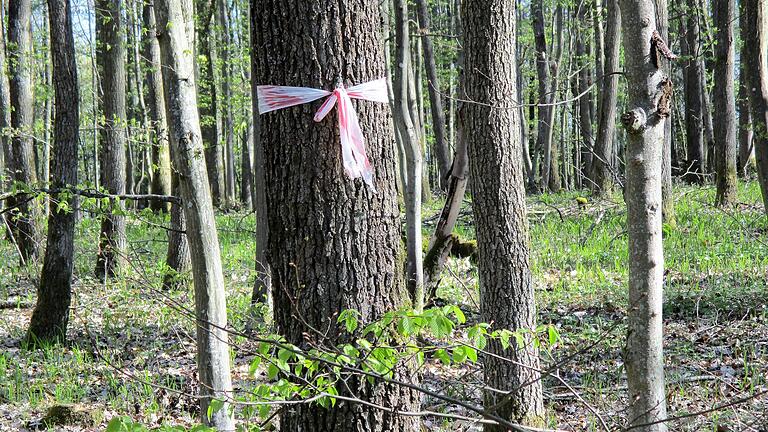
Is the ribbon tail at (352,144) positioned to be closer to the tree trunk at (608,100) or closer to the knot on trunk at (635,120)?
the knot on trunk at (635,120)

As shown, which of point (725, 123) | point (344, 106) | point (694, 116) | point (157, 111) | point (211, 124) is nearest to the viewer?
point (344, 106)

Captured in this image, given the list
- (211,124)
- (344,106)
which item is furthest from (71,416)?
(211,124)

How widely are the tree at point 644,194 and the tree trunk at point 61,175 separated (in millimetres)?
6100

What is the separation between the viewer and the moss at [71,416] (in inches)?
205

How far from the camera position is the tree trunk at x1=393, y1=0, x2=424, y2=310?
23.7ft

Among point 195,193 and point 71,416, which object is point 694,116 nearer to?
point 195,193

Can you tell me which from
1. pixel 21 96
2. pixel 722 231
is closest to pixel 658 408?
pixel 722 231

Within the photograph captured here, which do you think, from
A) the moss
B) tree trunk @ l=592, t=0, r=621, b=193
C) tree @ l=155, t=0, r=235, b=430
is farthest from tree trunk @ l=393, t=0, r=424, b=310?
tree trunk @ l=592, t=0, r=621, b=193

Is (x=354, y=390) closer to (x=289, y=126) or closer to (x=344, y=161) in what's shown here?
(x=344, y=161)

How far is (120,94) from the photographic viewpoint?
10.4 metres

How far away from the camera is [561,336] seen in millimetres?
6418

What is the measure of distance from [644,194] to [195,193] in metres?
2.89

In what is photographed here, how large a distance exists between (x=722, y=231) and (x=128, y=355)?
27.2 feet

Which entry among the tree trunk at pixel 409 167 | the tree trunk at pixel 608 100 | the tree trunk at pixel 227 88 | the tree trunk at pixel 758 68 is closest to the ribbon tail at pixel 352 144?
the tree trunk at pixel 409 167
